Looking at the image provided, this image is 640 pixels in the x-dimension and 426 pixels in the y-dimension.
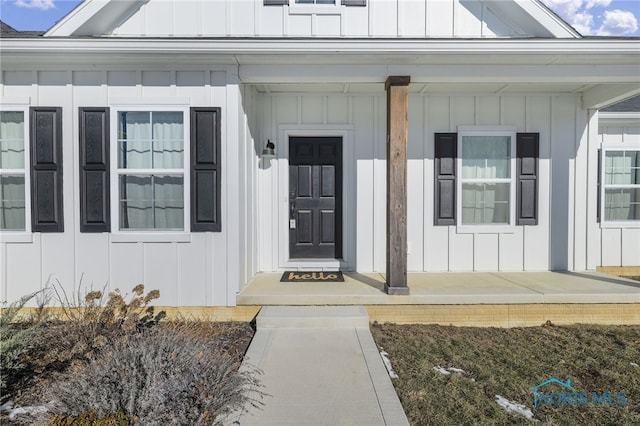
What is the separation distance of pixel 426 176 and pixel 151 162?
3.72 m

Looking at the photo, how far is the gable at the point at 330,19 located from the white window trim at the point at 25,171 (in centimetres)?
126

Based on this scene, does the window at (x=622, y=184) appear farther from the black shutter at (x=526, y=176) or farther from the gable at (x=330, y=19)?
the gable at (x=330, y=19)

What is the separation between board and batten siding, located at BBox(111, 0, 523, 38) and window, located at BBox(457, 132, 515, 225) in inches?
56.0

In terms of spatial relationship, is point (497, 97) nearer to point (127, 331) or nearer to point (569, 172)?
point (569, 172)

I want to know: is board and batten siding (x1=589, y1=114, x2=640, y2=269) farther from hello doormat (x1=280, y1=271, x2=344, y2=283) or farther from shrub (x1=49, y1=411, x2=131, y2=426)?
shrub (x1=49, y1=411, x2=131, y2=426)

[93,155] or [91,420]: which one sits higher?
[93,155]

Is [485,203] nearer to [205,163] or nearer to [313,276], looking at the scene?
[313,276]

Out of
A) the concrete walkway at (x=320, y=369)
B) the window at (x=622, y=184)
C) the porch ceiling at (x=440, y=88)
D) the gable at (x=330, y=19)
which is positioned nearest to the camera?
the concrete walkway at (x=320, y=369)

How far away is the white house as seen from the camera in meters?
4.25

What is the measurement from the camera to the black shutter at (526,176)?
5.48 meters

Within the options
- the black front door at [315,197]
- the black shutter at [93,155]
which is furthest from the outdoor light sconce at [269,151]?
the black shutter at [93,155]

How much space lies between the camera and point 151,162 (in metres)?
4.34

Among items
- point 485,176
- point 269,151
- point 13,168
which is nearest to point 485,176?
point 485,176

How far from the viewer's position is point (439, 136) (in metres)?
5.48
